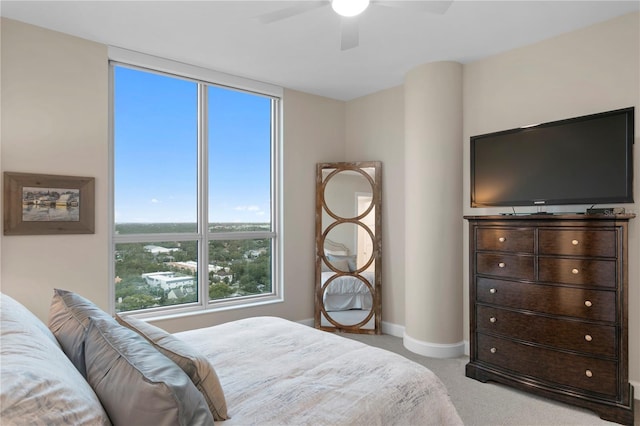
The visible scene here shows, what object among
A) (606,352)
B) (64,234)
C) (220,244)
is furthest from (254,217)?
(606,352)

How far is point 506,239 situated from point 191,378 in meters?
2.48

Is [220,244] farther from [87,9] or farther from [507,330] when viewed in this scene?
[507,330]

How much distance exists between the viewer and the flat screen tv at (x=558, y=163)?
8.38ft

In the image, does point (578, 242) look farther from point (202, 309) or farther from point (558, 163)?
point (202, 309)

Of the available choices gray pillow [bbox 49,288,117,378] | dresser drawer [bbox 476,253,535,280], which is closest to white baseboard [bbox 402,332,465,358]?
dresser drawer [bbox 476,253,535,280]

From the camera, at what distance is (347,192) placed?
15.3ft

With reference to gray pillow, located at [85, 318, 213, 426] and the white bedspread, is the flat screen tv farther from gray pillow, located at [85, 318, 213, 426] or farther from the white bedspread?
gray pillow, located at [85, 318, 213, 426]

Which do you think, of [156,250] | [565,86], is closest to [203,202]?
[156,250]

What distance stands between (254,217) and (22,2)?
2.61 metres

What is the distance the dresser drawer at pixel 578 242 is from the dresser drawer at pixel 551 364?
674mm

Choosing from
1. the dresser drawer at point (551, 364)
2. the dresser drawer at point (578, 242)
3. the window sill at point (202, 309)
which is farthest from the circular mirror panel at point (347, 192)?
the dresser drawer at point (578, 242)

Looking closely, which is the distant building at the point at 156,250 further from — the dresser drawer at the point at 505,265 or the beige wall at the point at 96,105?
A: the dresser drawer at the point at 505,265

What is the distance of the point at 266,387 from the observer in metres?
1.55

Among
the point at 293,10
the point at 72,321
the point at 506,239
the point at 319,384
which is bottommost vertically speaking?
the point at 319,384
